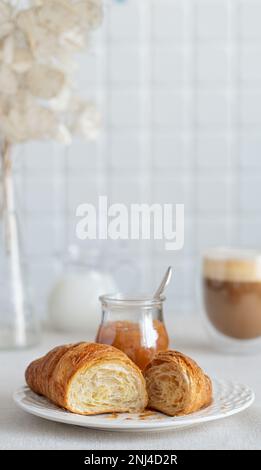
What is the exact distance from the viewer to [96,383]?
1.01m

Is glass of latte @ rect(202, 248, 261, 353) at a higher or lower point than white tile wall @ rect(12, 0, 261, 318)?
lower

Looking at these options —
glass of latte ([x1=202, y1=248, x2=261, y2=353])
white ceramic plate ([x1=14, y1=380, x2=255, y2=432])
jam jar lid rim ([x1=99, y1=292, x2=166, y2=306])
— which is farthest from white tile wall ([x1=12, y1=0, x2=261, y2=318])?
white ceramic plate ([x1=14, y1=380, x2=255, y2=432])

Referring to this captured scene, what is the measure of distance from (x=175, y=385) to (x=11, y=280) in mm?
655

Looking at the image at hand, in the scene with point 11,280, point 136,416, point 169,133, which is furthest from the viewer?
point 169,133

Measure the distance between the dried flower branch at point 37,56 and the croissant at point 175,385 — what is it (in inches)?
23.7

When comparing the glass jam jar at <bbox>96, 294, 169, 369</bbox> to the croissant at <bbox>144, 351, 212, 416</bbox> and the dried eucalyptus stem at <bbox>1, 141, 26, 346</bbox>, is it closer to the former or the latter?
the croissant at <bbox>144, 351, 212, 416</bbox>

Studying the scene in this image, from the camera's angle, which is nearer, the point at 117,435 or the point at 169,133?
the point at 117,435

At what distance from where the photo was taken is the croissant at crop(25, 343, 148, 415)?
3.30ft

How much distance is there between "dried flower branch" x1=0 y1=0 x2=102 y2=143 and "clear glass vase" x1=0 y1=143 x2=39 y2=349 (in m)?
0.11

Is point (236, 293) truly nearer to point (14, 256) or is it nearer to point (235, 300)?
point (235, 300)

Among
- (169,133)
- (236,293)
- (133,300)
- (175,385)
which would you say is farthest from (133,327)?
(169,133)

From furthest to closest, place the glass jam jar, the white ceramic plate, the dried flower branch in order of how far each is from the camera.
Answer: the dried flower branch, the glass jam jar, the white ceramic plate

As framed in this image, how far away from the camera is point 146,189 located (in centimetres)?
237

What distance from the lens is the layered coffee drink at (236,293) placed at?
1.61m
